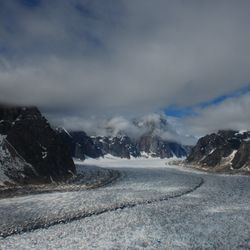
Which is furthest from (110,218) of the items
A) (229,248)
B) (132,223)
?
(229,248)

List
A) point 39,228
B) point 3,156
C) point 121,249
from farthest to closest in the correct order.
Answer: point 3,156 → point 39,228 → point 121,249

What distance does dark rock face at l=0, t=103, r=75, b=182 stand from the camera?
334 ft

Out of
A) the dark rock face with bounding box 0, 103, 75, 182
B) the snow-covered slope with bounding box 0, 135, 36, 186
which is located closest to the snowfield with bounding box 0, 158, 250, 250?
the snow-covered slope with bounding box 0, 135, 36, 186

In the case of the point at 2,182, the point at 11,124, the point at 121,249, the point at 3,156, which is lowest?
the point at 121,249

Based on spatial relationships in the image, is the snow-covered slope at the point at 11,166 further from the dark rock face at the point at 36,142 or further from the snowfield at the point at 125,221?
→ the snowfield at the point at 125,221

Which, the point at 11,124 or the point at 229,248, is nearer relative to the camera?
the point at 229,248

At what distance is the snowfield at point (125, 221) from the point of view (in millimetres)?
42031

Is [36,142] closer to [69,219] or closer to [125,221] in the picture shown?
[69,219]

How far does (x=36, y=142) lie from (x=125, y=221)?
213 ft

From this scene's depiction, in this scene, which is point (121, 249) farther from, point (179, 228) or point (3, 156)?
point (3, 156)

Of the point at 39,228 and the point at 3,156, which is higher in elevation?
the point at 3,156

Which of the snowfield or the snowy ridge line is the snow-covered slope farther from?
the snowy ridge line

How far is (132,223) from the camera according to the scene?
5044 centimetres

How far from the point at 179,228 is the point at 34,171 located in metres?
56.9
